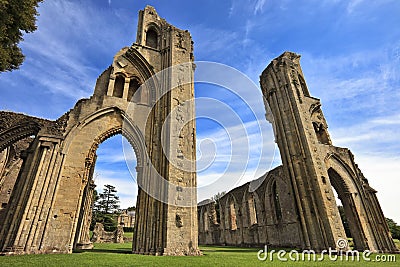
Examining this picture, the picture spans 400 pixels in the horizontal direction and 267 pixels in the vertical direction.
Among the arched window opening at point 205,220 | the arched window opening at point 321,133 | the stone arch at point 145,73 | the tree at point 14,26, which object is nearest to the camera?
the tree at point 14,26

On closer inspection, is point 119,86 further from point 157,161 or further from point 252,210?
point 252,210

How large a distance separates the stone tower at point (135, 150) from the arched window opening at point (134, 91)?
0.21 ft

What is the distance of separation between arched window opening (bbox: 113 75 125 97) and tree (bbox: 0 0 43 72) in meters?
6.86

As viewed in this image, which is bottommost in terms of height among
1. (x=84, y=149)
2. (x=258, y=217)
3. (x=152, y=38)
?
(x=258, y=217)

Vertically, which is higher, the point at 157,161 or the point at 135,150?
the point at 135,150

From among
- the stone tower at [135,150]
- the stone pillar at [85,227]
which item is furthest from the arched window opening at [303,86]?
the stone pillar at [85,227]

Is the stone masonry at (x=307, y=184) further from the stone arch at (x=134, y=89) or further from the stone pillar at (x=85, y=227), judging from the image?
the stone pillar at (x=85, y=227)

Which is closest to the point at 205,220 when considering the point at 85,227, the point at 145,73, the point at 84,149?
the point at 85,227

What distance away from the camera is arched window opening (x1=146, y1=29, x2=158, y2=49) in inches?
668

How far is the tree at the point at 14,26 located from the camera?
248 inches

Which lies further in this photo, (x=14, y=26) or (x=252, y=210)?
(x=252, y=210)

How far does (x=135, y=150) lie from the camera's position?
41.6 feet

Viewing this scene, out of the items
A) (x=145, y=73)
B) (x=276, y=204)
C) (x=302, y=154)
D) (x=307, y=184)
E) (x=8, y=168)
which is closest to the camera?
(x=307, y=184)

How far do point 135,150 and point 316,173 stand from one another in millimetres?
10195
